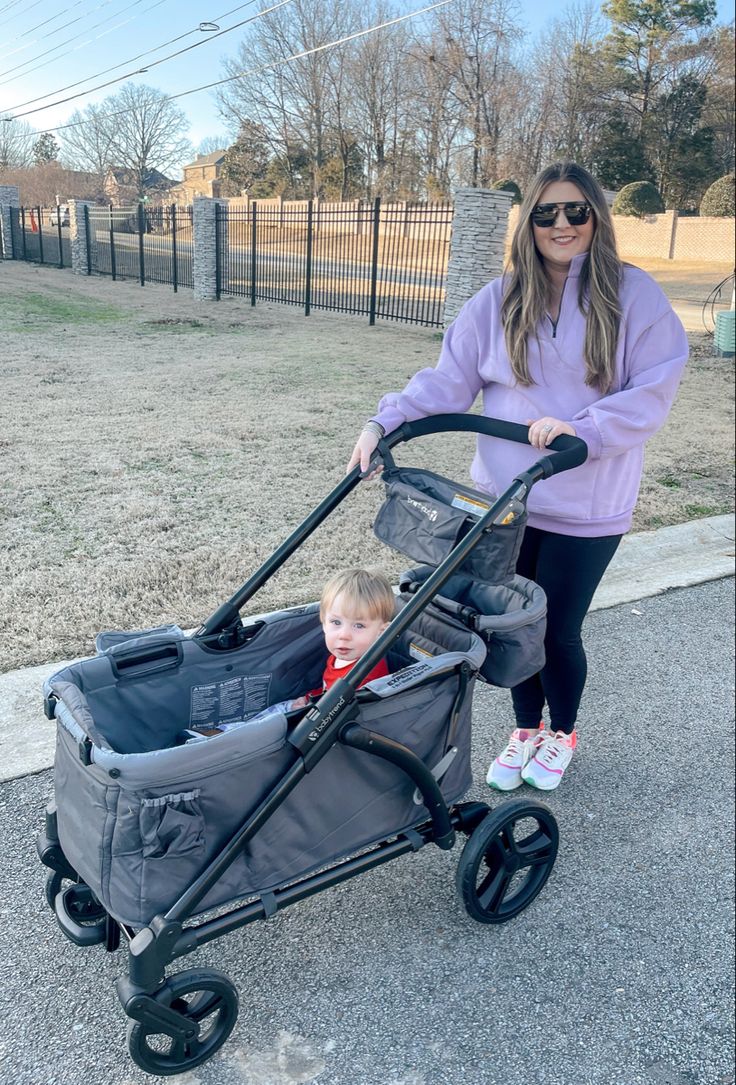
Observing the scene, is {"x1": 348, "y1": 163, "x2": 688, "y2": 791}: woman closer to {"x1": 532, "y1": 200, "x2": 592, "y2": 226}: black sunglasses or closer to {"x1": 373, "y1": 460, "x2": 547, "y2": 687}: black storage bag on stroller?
{"x1": 532, "y1": 200, "x2": 592, "y2": 226}: black sunglasses

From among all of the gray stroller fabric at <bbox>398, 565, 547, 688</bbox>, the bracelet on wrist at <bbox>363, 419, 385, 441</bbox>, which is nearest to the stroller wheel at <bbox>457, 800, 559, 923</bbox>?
the gray stroller fabric at <bbox>398, 565, 547, 688</bbox>

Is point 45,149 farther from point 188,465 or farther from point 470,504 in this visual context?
point 470,504

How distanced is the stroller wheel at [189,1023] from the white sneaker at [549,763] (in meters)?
1.38

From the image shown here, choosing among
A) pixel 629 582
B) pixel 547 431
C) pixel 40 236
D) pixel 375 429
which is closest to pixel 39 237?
pixel 40 236

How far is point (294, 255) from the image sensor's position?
19.0 m

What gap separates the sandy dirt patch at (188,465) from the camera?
4176 mm

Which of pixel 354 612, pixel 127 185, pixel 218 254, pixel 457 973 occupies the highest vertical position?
A: pixel 127 185

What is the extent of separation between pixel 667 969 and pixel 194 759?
143cm

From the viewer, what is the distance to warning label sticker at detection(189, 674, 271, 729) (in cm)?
250

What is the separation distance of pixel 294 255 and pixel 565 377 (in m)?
17.6

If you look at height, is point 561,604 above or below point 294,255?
below

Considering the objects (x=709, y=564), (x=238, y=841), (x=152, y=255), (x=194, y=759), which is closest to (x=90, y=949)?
(x=238, y=841)

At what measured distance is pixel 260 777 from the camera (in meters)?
1.95

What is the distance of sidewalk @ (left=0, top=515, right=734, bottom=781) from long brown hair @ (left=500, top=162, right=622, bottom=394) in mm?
2026
